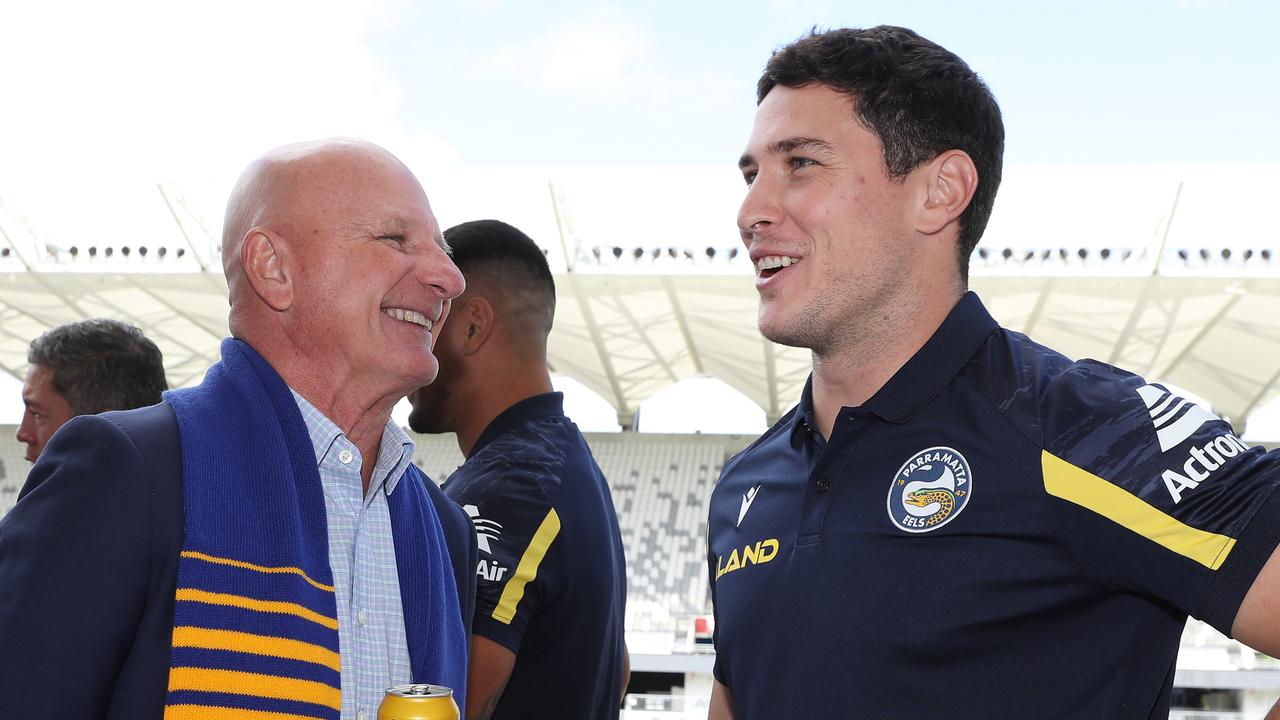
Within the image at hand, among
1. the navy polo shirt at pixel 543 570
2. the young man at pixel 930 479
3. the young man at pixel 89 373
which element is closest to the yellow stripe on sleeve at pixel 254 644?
the young man at pixel 930 479

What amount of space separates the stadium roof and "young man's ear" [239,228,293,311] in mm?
16669

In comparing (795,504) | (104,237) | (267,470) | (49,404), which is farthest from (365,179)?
(104,237)

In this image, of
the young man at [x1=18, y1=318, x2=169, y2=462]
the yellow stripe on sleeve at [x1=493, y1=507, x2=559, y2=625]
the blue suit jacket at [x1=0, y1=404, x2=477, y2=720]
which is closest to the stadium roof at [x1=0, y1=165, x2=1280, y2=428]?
the young man at [x1=18, y1=318, x2=169, y2=462]

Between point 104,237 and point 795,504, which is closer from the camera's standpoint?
point 795,504

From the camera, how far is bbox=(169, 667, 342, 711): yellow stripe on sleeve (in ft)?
4.45

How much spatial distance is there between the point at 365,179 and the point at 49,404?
7.85 ft

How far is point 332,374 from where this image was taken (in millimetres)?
1688

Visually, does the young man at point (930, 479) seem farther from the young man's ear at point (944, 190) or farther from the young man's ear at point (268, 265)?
the young man's ear at point (268, 265)

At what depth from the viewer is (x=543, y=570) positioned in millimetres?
2455

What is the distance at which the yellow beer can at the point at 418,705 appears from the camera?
1.16 metres

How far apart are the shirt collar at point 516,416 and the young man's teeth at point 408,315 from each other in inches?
38.9

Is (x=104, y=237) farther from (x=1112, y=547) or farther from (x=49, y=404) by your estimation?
(x=1112, y=547)

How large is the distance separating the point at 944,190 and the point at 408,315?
0.83m

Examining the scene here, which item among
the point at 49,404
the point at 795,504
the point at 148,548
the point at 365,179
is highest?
the point at 365,179
